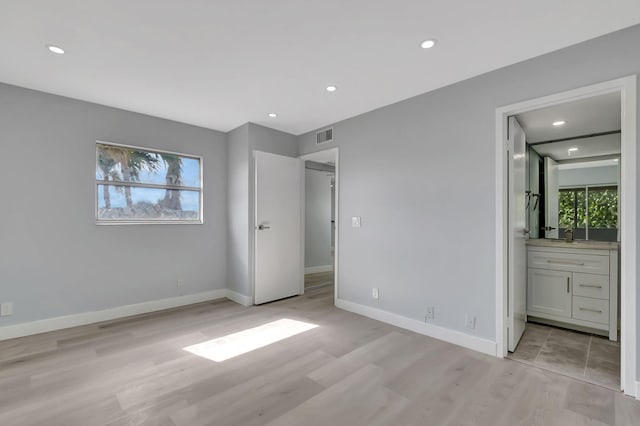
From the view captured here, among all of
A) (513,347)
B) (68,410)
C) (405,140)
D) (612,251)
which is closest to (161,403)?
(68,410)

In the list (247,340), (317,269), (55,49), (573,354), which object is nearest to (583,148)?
A: (573,354)

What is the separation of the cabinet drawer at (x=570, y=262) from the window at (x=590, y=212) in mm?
618

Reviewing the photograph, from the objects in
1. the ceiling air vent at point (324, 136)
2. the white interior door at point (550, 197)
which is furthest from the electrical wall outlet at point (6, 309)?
the white interior door at point (550, 197)

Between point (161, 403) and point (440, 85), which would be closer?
point (161, 403)

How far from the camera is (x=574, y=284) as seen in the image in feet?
10.4

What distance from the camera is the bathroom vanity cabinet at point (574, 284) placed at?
117 inches

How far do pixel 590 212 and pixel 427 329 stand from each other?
8.51ft

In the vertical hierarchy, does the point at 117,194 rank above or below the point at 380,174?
below

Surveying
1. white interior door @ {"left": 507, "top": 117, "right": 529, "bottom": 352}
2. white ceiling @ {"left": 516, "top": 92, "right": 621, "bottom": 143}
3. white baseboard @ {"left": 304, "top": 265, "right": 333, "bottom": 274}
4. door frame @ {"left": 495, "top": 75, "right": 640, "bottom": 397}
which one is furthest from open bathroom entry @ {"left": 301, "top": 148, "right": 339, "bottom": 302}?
door frame @ {"left": 495, "top": 75, "right": 640, "bottom": 397}

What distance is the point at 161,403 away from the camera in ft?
6.27

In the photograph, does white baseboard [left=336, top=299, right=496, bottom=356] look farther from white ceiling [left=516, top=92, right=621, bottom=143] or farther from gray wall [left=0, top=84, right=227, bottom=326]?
gray wall [left=0, top=84, right=227, bottom=326]

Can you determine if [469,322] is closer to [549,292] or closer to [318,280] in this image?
[549,292]

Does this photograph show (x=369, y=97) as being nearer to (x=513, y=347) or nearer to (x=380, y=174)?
(x=380, y=174)

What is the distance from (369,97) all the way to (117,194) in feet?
10.8
